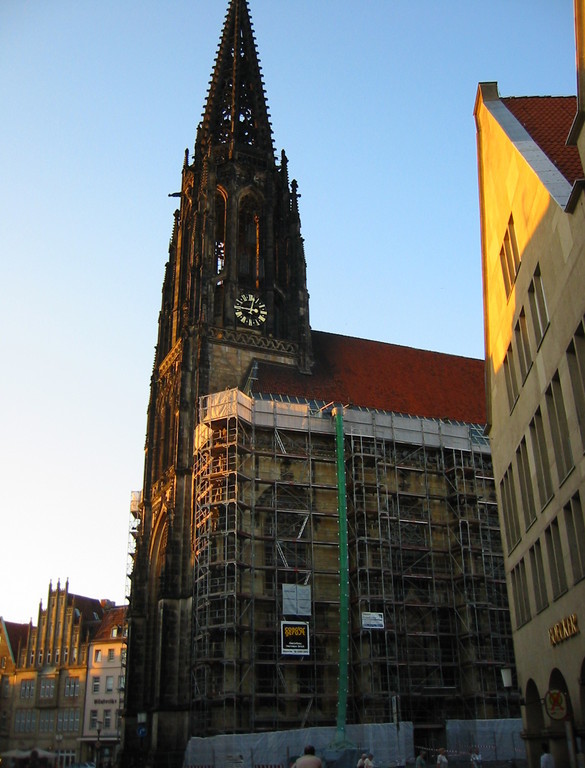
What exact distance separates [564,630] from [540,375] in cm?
432

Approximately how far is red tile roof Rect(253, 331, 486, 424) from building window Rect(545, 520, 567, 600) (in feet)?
66.5

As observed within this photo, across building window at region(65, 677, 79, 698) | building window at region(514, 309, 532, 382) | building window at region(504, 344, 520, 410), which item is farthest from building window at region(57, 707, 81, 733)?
building window at region(514, 309, 532, 382)

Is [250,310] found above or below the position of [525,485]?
above

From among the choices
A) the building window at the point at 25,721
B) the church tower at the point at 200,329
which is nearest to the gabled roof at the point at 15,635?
the building window at the point at 25,721

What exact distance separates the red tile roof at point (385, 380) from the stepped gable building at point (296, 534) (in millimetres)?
116

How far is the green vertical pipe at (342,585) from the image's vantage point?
26734 mm

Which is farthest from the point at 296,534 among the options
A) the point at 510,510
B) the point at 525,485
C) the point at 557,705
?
the point at 557,705

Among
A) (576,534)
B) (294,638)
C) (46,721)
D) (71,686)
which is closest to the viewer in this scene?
(576,534)

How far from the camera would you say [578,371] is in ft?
41.8

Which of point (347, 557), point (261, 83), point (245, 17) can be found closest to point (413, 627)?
point (347, 557)

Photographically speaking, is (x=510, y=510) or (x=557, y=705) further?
(x=510, y=510)

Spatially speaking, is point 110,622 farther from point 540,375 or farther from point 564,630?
point 540,375

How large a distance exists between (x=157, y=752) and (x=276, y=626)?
6027mm

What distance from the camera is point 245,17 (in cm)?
5141
